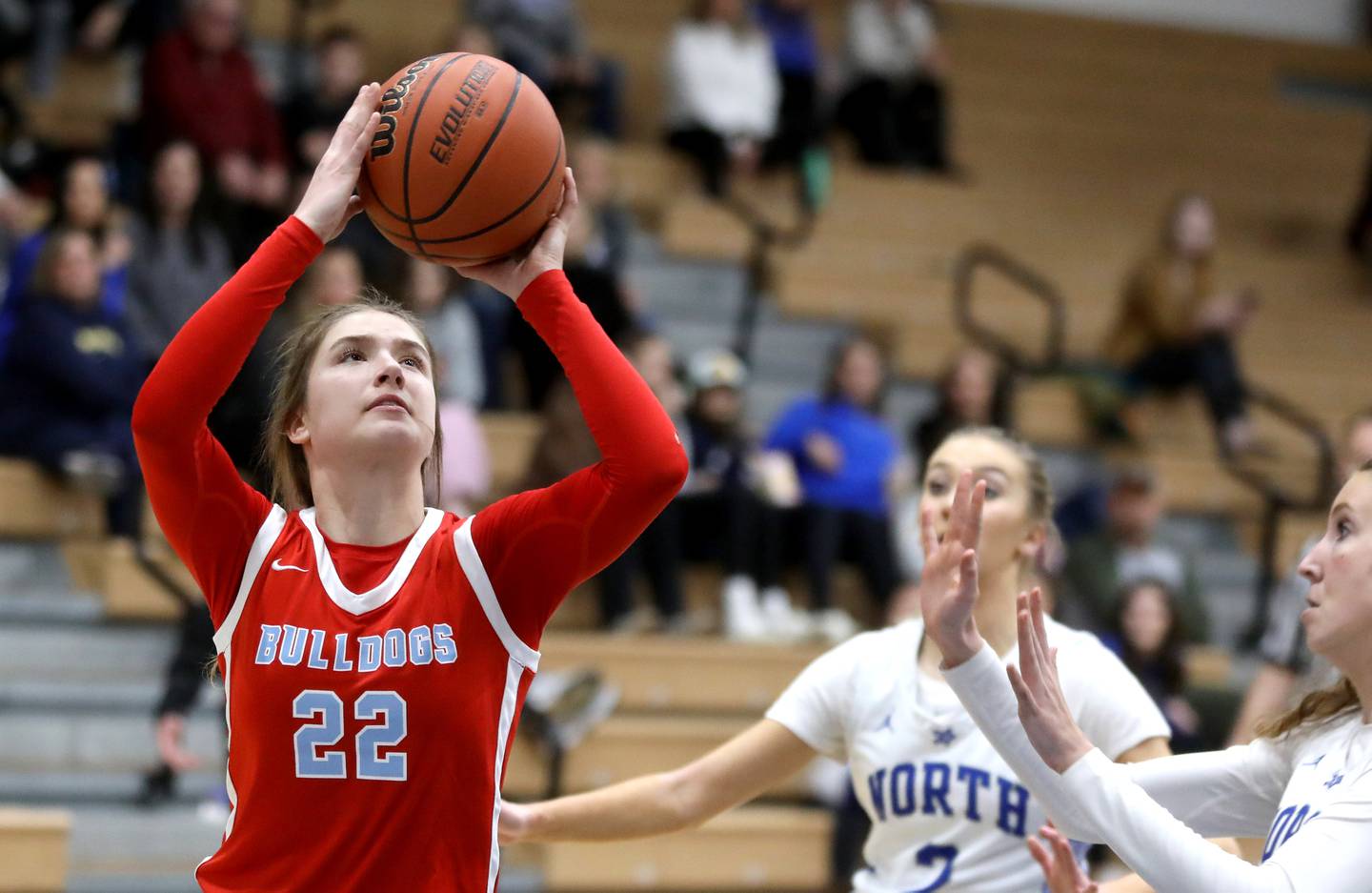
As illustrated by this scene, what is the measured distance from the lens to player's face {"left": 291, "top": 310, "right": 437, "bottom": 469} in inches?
112

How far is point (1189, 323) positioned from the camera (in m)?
9.57

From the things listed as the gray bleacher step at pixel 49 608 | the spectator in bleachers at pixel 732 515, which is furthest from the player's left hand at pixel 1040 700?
the gray bleacher step at pixel 49 608

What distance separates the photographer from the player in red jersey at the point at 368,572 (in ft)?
8.89

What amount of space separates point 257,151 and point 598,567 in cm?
601

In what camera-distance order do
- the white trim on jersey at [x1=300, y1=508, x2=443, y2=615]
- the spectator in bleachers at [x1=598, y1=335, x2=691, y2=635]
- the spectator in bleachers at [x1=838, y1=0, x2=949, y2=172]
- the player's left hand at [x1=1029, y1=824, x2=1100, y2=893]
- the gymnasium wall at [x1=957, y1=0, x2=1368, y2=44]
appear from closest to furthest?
the player's left hand at [x1=1029, y1=824, x2=1100, y2=893]
the white trim on jersey at [x1=300, y1=508, x2=443, y2=615]
the spectator in bleachers at [x1=598, y1=335, x2=691, y2=635]
the spectator in bleachers at [x1=838, y1=0, x2=949, y2=172]
the gymnasium wall at [x1=957, y1=0, x2=1368, y2=44]

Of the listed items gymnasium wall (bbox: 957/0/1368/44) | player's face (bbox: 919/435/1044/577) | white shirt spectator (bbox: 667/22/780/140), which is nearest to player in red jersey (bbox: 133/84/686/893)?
player's face (bbox: 919/435/1044/577)

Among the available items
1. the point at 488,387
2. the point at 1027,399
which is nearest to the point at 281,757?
the point at 488,387

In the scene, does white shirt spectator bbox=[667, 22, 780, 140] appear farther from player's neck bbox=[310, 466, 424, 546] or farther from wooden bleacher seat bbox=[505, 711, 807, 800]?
player's neck bbox=[310, 466, 424, 546]

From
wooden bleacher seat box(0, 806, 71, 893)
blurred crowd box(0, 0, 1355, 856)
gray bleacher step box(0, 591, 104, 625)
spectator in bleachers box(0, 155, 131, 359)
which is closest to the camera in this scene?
wooden bleacher seat box(0, 806, 71, 893)

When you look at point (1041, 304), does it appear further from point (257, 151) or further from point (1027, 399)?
point (257, 151)

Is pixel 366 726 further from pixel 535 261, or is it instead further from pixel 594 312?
pixel 594 312

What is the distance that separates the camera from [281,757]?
8.95 ft

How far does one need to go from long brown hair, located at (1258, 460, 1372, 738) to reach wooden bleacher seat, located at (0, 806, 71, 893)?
13.1 feet

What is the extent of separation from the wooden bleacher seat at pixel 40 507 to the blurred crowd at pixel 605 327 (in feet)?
0.29
